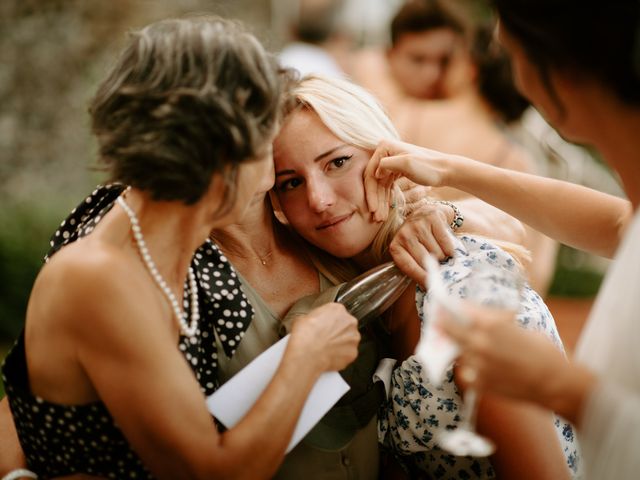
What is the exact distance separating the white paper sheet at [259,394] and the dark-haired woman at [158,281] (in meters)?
0.06

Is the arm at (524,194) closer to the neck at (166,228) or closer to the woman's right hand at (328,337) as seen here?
the woman's right hand at (328,337)

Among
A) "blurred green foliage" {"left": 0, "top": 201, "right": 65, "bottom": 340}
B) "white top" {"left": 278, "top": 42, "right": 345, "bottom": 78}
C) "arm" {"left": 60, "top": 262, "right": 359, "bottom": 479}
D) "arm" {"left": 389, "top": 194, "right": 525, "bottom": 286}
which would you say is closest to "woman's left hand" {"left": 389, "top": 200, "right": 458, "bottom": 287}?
"arm" {"left": 389, "top": 194, "right": 525, "bottom": 286}

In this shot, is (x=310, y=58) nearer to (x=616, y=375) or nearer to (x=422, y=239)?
(x=422, y=239)

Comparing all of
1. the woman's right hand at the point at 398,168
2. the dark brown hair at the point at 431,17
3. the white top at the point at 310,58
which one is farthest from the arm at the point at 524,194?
the white top at the point at 310,58

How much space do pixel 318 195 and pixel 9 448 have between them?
1154mm

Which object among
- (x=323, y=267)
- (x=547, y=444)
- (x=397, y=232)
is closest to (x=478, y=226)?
(x=397, y=232)

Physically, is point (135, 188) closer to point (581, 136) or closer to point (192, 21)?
point (192, 21)

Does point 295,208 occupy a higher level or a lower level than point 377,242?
higher

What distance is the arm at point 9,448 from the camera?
77.1 inches

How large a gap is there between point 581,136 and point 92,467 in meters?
1.43

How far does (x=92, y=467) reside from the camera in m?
1.77

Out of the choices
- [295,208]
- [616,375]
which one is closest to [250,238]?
[295,208]

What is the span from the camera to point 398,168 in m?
2.15

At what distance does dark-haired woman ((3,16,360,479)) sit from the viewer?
1503mm
